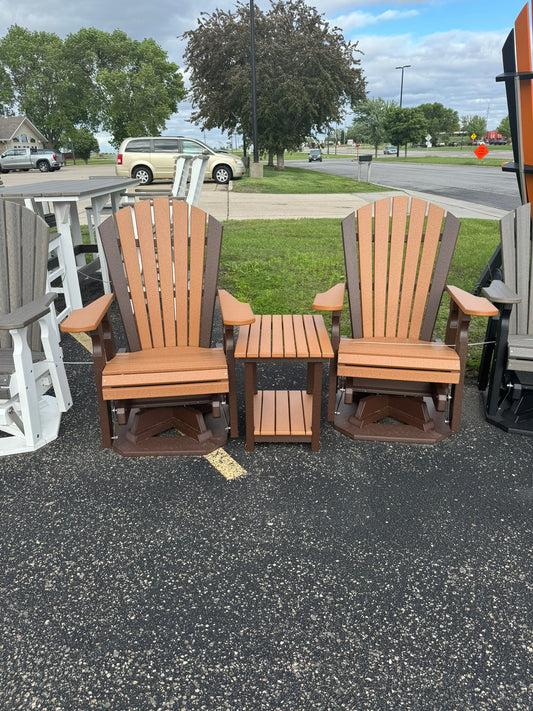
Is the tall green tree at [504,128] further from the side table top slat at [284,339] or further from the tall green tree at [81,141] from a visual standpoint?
the side table top slat at [284,339]

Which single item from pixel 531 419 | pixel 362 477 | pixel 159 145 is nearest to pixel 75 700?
pixel 362 477

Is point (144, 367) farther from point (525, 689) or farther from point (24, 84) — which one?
point (24, 84)

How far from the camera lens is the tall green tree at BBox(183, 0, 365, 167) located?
2256cm

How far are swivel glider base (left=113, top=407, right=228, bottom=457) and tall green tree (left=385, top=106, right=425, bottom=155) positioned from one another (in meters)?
38.2

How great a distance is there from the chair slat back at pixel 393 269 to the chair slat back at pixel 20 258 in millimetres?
1884

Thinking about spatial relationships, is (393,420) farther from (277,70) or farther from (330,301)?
(277,70)

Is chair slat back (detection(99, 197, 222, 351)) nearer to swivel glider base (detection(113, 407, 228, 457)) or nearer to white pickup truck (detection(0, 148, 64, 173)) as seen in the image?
swivel glider base (detection(113, 407, 228, 457))

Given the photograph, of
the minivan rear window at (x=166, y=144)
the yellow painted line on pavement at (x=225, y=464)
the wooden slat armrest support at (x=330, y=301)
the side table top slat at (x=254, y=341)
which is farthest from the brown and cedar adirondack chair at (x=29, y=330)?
the minivan rear window at (x=166, y=144)

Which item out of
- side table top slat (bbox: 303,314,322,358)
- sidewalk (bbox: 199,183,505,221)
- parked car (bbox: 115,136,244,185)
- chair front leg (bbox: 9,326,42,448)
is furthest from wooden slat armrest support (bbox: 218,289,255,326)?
parked car (bbox: 115,136,244,185)

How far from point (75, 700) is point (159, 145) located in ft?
58.0

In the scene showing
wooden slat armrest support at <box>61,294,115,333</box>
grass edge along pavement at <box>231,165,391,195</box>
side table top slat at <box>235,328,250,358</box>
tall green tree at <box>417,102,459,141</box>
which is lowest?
side table top slat at <box>235,328,250,358</box>

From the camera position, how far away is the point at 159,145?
671 inches

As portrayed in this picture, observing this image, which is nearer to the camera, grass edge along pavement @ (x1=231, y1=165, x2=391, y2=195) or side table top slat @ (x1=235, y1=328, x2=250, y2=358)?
side table top slat @ (x1=235, y1=328, x2=250, y2=358)

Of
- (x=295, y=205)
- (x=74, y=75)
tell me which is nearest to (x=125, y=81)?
(x=74, y=75)
